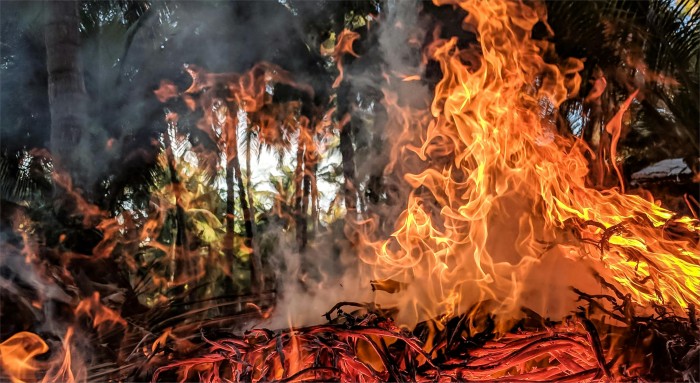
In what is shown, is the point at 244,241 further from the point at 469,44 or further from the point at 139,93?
the point at 469,44

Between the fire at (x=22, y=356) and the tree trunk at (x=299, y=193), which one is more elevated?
the tree trunk at (x=299, y=193)

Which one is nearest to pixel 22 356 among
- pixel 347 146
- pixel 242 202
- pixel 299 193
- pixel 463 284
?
pixel 463 284

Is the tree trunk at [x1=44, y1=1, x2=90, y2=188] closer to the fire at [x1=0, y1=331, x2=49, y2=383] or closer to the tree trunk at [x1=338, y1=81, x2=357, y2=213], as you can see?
the fire at [x1=0, y1=331, x2=49, y2=383]

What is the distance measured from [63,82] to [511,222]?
370 centimetres

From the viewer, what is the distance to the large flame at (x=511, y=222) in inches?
82.6

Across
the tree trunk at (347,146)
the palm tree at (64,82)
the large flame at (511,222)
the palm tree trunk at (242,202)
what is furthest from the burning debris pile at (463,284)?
the palm tree trunk at (242,202)

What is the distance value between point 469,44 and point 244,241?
292 inches

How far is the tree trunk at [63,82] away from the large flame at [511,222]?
114 inches

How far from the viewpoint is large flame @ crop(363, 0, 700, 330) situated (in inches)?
82.6

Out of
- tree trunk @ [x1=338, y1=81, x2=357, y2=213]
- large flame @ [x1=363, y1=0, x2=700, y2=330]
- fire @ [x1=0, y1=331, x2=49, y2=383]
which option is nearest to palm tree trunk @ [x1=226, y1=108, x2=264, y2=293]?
tree trunk @ [x1=338, y1=81, x2=357, y2=213]

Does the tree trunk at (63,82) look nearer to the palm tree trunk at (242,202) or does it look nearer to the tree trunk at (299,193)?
the palm tree trunk at (242,202)

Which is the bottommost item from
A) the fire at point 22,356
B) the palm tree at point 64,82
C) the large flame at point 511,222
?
the fire at point 22,356

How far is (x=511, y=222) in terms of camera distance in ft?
8.32

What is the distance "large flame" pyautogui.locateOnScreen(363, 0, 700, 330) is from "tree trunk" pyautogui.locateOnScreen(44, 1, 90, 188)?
2.90m
